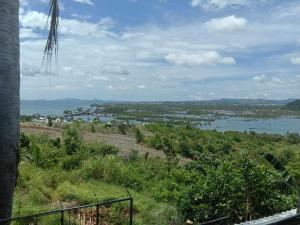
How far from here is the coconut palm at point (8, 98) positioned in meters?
3.73

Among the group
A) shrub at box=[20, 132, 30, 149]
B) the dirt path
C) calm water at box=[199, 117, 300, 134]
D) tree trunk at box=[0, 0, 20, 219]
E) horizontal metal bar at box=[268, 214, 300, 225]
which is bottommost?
calm water at box=[199, 117, 300, 134]

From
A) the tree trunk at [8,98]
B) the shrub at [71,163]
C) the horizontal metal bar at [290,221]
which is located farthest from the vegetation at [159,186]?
the horizontal metal bar at [290,221]

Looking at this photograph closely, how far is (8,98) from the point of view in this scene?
12.4ft

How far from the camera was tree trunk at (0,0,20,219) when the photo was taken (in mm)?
3734

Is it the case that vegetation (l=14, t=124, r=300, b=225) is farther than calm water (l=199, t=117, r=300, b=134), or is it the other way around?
calm water (l=199, t=117, r=300, b=134)

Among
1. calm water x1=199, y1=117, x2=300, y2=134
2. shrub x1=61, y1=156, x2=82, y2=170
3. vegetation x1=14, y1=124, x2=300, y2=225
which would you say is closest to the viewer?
vegetation x1=14, y1=124, x2=300, y2=225

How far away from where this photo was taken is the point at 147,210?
447 inches

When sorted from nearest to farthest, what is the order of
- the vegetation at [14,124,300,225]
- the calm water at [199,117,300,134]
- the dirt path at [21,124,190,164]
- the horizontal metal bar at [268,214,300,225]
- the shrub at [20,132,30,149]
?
the horizontal metal bar at [268,214,300,225] < the vegetation at [14,124,300,225] < the shrub at [20,132,30,149] < the dirt path at [21,124,190,164] < the calm water at [199,117,300,134]

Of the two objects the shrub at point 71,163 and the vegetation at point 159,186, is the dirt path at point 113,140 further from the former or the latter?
the shrub at point 71,163

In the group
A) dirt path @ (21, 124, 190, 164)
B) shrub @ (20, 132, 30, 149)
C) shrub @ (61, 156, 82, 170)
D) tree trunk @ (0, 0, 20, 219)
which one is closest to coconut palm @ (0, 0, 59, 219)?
tree trunk @ (0, 0, 20, 219)

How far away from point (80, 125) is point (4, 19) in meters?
32.5

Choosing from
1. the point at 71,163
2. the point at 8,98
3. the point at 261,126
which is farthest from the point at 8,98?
the point at 261,126

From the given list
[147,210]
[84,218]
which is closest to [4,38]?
[84,218]

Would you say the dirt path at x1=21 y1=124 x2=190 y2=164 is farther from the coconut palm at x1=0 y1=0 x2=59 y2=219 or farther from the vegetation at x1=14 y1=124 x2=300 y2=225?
the coconut palm at x1=0 y1=0 x2=59 y2=219
